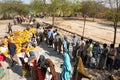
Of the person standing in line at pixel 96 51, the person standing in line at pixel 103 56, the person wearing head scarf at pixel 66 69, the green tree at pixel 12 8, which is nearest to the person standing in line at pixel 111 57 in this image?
the person standing in line at pixel 103 56

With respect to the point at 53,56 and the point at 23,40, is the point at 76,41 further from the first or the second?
the point at 23,40

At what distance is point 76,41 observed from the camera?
13.4 meters

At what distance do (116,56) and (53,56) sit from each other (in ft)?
15.3

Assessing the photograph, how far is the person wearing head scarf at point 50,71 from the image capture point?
28.8ft

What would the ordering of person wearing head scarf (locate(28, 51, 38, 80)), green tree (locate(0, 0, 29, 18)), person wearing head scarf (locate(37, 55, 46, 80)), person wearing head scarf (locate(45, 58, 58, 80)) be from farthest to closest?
green tree (locate(0, 0, 29, 18)), person wearing head scarf (locate(28, 51, 38, 80)), person wearing head scarf (locate(37, 55, 46, 80)), person wearing head scarf (locate(45, 58, 58, 80))

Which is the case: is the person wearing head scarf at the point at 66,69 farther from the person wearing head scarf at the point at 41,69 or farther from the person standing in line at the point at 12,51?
A: the person standing in line at the point at 12,51

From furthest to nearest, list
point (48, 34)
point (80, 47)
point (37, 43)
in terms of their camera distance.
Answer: point (37, 43)
point (48, 34)
point (80, 47)

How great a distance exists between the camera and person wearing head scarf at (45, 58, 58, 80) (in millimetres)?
8766

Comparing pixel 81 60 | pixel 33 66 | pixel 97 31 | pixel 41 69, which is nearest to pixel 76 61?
pixel 81 60

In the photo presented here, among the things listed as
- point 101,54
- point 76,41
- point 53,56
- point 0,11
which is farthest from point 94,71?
point 0,11

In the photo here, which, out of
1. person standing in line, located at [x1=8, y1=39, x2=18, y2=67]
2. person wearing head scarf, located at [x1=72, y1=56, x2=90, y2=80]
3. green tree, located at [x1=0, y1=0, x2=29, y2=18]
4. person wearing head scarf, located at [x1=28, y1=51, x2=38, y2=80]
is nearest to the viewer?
person wearing head scarf, located at [x1=72, y1=56, x2=90, y2=80]

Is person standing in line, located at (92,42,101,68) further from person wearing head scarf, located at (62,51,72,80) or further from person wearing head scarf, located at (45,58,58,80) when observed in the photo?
person wearing head scarf, located at (45,58,58,80)

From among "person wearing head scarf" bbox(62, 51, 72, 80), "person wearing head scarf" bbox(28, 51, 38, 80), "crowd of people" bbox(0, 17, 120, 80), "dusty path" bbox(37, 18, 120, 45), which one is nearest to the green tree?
"dusty path" bbox(37, 18, 120, 45)

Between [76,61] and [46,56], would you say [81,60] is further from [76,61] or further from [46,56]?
[46,56]
